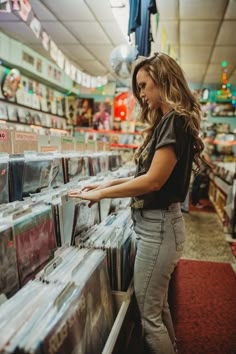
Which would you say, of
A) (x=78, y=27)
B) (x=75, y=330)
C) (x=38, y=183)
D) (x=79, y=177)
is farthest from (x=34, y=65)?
(x=75, y=330)

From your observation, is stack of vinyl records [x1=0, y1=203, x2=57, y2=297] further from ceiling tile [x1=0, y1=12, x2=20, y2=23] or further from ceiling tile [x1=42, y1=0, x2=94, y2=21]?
ceiling tile [x1=0, y1=12, x2=20, y2=23]

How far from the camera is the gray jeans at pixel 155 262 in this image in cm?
124

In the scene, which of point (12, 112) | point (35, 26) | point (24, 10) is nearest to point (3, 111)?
point (12, 112)

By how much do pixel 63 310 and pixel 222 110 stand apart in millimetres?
9738

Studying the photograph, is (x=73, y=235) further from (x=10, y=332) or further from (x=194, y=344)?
(x=194, y=344)

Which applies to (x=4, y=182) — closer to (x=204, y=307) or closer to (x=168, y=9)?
(x=204, y=307)

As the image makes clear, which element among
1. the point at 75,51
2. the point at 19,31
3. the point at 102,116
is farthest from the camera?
the point at 102,116

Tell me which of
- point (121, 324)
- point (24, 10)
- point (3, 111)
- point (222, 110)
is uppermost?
point (24, 10)

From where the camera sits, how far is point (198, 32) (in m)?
5.15

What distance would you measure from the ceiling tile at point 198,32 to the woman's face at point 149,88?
4.15 meters

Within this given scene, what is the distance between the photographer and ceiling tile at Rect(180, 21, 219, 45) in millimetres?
4809

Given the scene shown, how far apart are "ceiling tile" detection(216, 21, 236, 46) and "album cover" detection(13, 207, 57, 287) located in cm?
474

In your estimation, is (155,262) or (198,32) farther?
(198,32)

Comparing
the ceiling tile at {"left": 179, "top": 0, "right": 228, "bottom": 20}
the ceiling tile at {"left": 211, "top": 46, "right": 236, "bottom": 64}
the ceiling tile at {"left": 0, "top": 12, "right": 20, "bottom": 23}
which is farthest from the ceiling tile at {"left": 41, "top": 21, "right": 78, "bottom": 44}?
the ceiling tile at {"left": 211, "top": 46, "right": 236, "bottom": 64}
